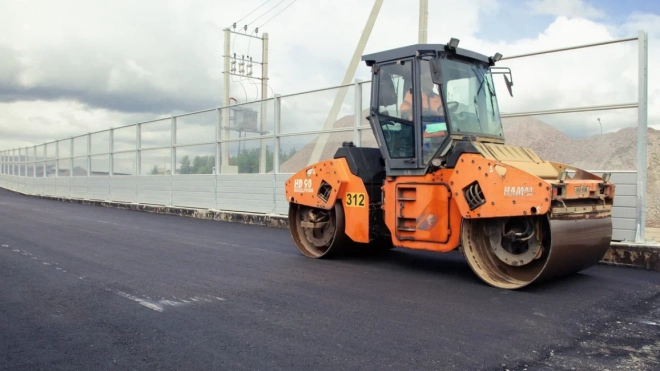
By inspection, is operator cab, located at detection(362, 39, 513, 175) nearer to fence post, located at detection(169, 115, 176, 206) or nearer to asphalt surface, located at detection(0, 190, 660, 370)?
asphalt surface, located at detection(0, 190, 660, 370)

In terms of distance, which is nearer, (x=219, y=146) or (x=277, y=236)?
Answer: (x=277, y=236)

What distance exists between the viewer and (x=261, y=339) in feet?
13.8

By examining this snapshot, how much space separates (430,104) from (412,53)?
0.68 metres

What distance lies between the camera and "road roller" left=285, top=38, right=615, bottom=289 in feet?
19.3

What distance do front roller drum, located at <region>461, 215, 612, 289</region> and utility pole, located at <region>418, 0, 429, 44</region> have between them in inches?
310

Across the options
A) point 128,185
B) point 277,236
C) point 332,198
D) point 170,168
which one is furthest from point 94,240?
point 128,185

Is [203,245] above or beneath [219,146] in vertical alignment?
beneath

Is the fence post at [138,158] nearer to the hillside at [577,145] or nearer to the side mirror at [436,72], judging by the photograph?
the hillside at [577,145]

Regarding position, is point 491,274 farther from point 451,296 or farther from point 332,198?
point 332,198

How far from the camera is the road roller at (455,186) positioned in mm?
5871

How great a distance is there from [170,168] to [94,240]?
8.78 metres

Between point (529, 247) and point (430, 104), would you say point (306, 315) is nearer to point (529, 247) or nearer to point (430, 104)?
point (529, 247)

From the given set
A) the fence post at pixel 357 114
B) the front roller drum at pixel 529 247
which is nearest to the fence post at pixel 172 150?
the fence post at pixel 357 114

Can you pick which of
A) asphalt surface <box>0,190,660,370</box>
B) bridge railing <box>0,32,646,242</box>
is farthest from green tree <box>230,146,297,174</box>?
asphalt surface <box>0,190,660,370</box>
